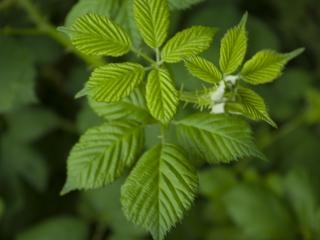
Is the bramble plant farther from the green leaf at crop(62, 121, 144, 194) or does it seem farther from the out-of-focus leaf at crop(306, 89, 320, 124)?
the out-of-focus leaf at crop(306, 89, 320, 124)

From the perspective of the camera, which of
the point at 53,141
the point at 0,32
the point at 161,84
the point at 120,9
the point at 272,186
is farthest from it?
the point at 53,141

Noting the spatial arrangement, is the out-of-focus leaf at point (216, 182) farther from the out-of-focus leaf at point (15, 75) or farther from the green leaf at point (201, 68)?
the green leaf at point (201, 68)

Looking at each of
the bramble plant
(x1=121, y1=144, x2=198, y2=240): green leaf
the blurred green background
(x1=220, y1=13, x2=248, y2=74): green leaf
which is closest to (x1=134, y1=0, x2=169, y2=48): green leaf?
the bramble plant

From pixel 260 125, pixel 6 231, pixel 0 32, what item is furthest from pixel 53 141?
pixel 260 125

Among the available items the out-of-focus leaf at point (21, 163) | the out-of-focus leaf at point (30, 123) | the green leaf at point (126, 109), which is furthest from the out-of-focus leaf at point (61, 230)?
the green leaf at point (126, 109)

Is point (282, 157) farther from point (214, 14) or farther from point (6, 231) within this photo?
point (6, 231)

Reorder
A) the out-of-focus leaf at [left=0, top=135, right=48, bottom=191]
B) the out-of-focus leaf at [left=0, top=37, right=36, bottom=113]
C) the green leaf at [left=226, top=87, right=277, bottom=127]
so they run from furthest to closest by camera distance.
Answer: the out-of-focus leaf at [left=0, top=135, right=48, bottom=191], the out-of-focus leaf at [left=0, top=37, right=36, bottom=113], the green leaf at [left=226, top=87, right=277, bottom=127]
